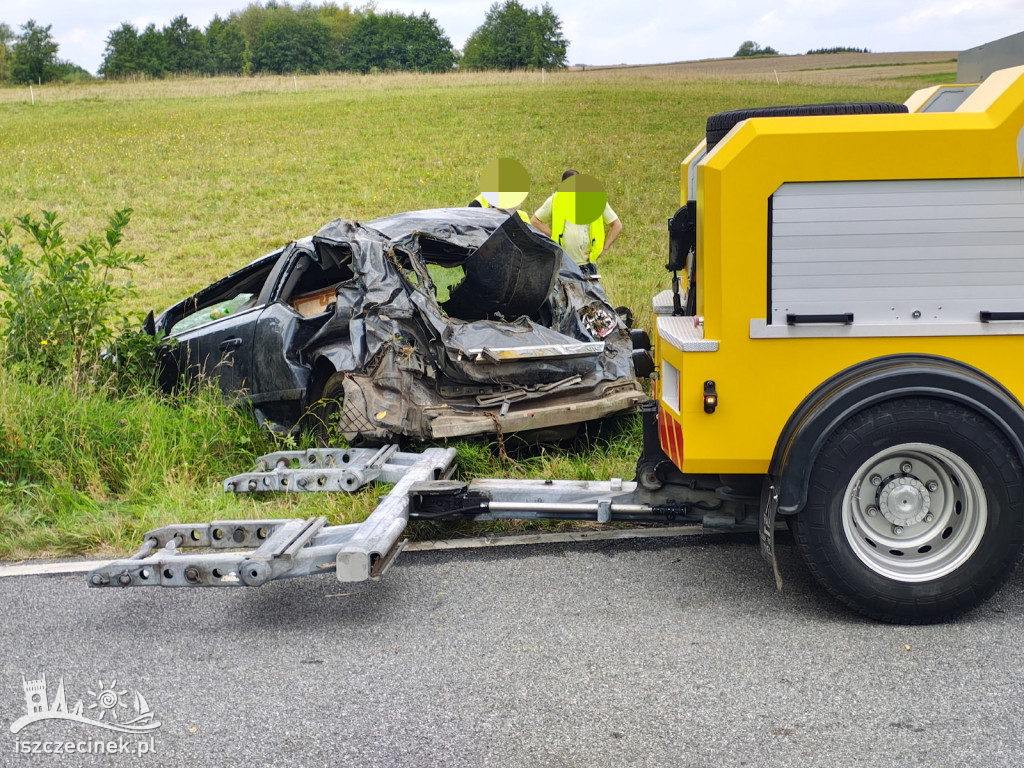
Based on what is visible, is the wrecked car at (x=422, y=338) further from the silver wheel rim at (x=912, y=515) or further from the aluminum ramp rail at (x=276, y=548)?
the silver wheel rim at (x=912, y=515)

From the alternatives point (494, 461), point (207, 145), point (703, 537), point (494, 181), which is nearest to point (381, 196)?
point (207, 145)

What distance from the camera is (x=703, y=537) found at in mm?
5039

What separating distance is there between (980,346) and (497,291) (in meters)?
3.28

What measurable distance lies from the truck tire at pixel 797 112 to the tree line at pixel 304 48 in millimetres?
66504

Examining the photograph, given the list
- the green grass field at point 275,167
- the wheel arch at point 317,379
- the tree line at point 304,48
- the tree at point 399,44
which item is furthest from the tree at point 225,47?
the wheel arch at point 317,379

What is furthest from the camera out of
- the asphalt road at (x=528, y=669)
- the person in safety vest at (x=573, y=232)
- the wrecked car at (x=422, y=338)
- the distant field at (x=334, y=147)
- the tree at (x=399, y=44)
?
the tree at (x=399, y=44)

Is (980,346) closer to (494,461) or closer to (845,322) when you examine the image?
(845,322)

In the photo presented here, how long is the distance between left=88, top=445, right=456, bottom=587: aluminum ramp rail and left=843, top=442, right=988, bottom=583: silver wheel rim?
1.93 meters

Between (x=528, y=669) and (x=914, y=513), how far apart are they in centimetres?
169

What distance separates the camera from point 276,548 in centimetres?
404

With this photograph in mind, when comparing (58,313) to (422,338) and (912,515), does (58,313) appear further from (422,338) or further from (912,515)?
(912,515)

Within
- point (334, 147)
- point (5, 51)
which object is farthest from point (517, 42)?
point (334, 147)

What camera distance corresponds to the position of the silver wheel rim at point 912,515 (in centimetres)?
388

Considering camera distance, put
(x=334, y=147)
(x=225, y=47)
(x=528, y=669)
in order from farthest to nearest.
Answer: (x=225, y=47)
(x=334, y=147)
(x=528, y=669)
